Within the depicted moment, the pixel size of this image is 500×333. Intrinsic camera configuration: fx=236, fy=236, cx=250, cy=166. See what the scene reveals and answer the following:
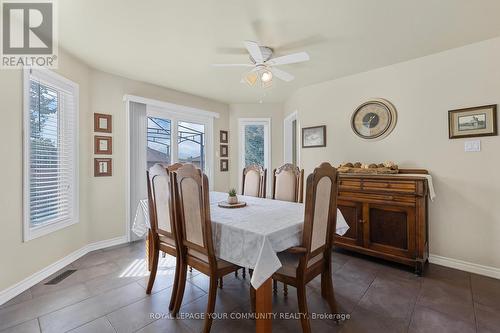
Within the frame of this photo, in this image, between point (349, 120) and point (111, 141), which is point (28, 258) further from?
point (349, 120)

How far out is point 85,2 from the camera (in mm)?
1842

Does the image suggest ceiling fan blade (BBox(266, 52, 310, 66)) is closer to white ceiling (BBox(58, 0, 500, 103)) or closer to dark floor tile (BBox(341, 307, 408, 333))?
white ceiling (BBox(58, 0, 500, 103))

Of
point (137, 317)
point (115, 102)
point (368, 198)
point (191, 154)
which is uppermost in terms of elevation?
point (115, 102)

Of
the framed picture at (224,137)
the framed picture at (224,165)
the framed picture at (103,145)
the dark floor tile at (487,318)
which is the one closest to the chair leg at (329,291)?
the dark floor tile at (487,318)

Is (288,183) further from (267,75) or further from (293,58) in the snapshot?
(293,58)

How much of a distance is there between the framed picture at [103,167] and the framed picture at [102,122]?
41 cm

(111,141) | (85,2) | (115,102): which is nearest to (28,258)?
(111,141)

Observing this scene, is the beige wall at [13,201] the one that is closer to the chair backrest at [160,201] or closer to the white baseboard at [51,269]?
the white baseboard at [51,269]

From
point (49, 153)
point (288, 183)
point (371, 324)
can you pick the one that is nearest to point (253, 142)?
point (288, 183)

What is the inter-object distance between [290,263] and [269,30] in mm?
2037

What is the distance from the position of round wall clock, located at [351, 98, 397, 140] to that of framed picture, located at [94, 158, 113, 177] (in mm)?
3478

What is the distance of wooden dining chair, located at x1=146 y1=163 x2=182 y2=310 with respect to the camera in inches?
74.8

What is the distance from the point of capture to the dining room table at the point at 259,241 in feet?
4.54

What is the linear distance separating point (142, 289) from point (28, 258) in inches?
46.2
